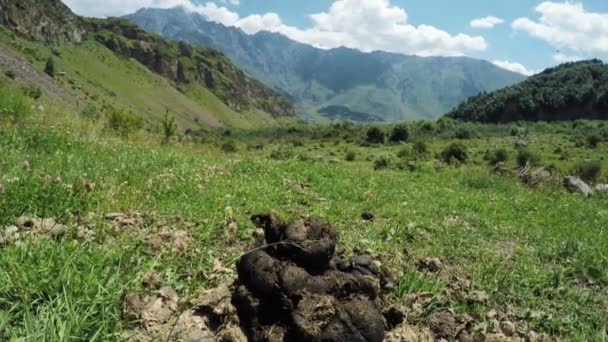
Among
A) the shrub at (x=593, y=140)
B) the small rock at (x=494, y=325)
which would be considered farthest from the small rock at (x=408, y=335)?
the shrub at (x=593, y=140)

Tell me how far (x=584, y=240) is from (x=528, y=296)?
167 inches

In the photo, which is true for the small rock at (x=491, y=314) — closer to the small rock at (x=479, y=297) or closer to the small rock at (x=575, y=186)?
the small rock at (x=479, y=297)

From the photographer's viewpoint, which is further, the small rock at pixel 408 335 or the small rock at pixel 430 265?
the small rock at pixel 430 265

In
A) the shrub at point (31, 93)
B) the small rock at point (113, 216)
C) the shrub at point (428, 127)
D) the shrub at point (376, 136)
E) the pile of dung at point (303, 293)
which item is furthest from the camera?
the shrub at point (428, 127)

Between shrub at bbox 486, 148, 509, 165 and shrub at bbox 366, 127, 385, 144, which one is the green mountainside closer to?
shrub at bbox 366, 127, 385, 144

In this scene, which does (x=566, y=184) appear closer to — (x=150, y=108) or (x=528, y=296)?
(x=528, y=296)

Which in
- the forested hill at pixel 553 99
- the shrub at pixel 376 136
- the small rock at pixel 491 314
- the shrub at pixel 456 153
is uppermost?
the forested hill at pixel 553 99

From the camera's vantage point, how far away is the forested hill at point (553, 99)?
111 m

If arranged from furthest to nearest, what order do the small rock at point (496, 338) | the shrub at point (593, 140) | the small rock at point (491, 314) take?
the shrub at point (593, 140), the small rock at point (491, 314), the small rock at point (496, 338)

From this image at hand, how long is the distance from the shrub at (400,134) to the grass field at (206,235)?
65.4m

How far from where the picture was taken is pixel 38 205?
16.8 ft

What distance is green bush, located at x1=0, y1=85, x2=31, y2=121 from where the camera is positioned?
36.2 feet

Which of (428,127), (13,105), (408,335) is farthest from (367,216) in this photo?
(428,127)

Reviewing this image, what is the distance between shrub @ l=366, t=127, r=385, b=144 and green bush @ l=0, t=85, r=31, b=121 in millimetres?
63663
